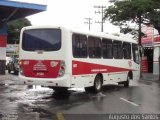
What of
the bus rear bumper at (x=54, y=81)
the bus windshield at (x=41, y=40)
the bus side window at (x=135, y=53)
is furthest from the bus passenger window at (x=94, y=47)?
the bus side window at (x=135, y=53)

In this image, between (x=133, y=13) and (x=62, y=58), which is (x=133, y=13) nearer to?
(x=133, y=13)

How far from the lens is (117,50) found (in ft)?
69.7

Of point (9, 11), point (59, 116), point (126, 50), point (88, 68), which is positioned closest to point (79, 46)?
point (88, 68)

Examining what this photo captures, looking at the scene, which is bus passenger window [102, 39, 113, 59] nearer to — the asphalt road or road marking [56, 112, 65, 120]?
the asphalt road

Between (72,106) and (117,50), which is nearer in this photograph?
(72,106)

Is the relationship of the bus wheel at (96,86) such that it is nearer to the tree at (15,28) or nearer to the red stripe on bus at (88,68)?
the red stripe on bus at (88,68)

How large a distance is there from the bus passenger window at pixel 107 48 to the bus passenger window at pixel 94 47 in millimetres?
528

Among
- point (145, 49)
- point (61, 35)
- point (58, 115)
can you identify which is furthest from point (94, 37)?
point (145, 49)

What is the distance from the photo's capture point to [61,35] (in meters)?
16.0

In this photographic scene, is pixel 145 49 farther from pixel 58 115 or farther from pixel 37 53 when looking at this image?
pixel 58 115

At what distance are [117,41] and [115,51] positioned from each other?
60 cm

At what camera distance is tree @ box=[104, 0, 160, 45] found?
3192 centimetres

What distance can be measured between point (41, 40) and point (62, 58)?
137 cm

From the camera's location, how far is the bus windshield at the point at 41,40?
16094mm
